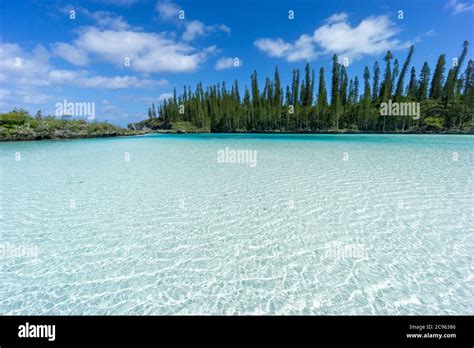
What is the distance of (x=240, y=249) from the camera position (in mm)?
3762

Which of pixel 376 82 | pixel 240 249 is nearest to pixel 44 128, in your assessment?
pixel 240 249

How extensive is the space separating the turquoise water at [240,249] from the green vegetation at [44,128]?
3597 cm

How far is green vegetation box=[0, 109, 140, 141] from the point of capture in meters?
31.1

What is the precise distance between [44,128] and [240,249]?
46.0 metres

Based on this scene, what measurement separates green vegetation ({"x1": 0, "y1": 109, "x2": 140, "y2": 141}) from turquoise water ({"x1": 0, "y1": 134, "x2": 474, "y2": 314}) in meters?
36.0

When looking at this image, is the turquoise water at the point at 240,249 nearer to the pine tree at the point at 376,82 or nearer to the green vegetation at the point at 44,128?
the green vegetation at the point at 44,128

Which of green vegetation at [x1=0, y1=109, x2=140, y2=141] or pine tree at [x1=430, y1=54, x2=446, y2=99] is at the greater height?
pine tree at [x1=430, y1=54, x2=446, y2=99]

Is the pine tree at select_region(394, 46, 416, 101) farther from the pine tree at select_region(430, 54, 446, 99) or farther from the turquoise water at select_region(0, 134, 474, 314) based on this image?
the turquoise water at select_region(0, 134, 474, 314)

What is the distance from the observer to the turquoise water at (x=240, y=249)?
2.71 meters

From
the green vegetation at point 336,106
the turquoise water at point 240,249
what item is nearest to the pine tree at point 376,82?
the green vegetation at point 336,106

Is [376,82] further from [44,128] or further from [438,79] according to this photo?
[44,128]

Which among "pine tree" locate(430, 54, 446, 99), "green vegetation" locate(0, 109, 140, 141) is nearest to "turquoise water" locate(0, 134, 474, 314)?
"green vegetation" locate(0, 109, 140, 141)

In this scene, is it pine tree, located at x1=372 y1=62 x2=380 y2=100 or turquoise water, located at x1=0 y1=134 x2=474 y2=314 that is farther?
pine tree, located at x1=372 y1=62 x2=380 y2=100
